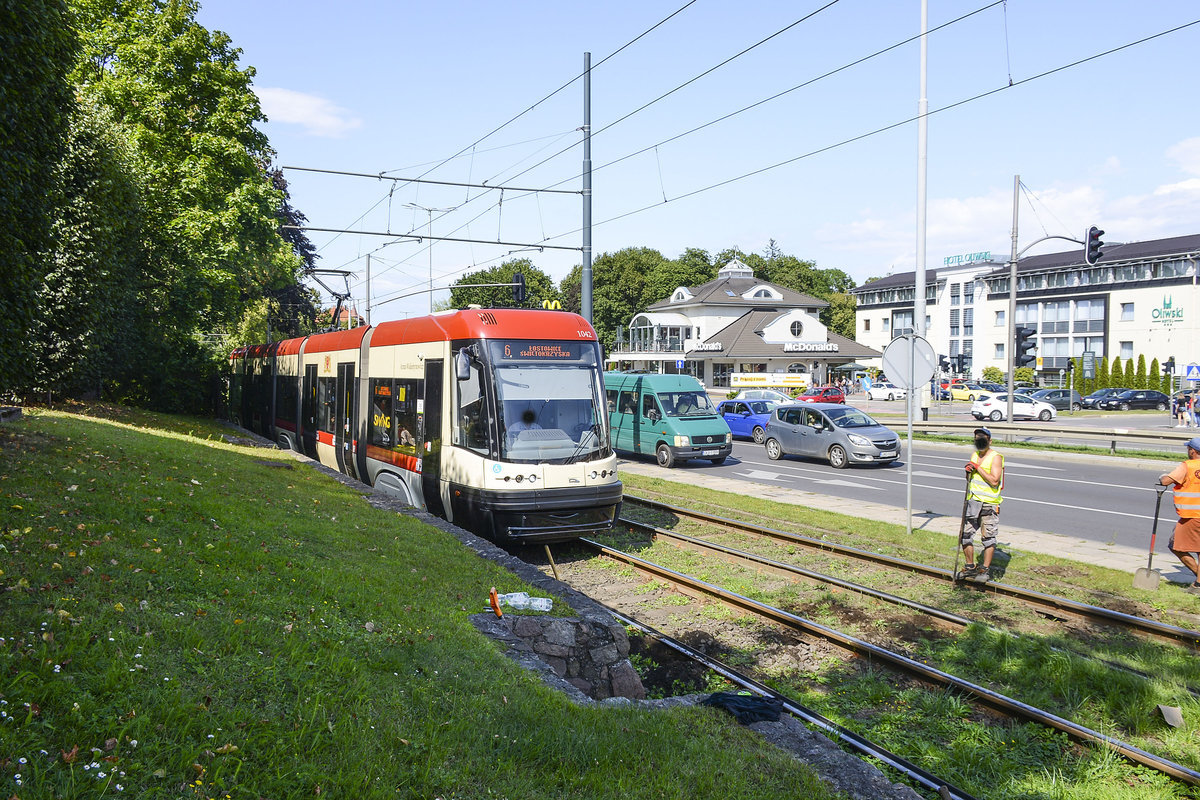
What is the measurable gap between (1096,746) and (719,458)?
55.4 feet

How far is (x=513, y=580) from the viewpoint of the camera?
8719mm

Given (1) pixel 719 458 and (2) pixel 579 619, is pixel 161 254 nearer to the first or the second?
(1) pixel 719 458

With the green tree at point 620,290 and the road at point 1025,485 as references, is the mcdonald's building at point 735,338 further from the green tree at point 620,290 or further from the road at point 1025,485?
the road at point 1025,485

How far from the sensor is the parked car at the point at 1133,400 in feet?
178

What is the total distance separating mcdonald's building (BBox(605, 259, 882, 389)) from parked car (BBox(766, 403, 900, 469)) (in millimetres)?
40443

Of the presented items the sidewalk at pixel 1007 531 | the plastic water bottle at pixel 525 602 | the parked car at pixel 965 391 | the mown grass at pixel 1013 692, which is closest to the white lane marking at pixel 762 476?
the sidewalk at pixel 1007 531

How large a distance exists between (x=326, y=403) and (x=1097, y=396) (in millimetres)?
55409

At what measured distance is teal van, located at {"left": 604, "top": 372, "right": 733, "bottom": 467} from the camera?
22375 millimetres

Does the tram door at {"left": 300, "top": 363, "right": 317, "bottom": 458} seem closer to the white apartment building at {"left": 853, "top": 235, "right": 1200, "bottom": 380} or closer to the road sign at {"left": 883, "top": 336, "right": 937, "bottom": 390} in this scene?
the road sign at {"left": 883, "top": 336, "right": 937, "bottom": 390}

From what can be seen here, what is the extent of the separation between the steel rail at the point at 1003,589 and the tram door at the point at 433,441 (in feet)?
15.6

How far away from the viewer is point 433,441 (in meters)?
11.5

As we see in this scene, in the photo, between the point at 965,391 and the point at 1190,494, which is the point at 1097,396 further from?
the point at 1190,494

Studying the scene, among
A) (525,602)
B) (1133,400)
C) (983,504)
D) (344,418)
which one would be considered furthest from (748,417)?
(1133,400)

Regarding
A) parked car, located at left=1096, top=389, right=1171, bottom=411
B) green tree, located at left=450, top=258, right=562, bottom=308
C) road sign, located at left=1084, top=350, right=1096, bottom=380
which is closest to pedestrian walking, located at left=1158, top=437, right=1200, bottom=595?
road sign, located at left=1084, top=350, right=1096, bottom=380
